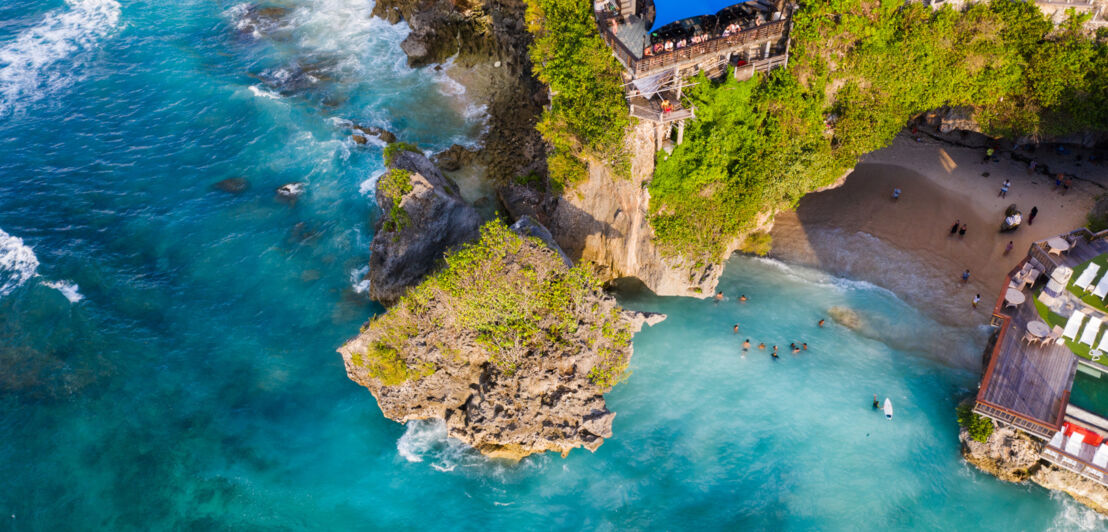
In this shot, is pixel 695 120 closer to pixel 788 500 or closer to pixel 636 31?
pixel 636 31

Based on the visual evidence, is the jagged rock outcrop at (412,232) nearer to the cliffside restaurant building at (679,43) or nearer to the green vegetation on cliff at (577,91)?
the green vegetation on cliff at (577,91)

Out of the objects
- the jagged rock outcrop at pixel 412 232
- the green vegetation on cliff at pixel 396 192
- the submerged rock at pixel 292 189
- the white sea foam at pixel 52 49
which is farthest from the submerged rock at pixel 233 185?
the white sea foam at pixel 52 49

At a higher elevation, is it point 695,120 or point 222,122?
point 695,120

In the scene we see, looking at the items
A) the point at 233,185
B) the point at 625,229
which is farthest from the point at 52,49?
the point at 625,229

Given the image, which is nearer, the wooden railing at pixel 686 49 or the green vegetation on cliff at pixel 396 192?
the wooden railing at pixel 686 49

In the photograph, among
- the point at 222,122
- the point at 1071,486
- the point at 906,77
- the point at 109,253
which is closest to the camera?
the point at 1071,486

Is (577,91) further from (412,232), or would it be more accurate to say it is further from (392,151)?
(392,151)

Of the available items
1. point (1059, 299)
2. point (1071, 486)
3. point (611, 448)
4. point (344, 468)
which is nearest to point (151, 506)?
point (344, 468)

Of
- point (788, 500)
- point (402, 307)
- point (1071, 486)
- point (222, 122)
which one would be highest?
point (222, 122)
